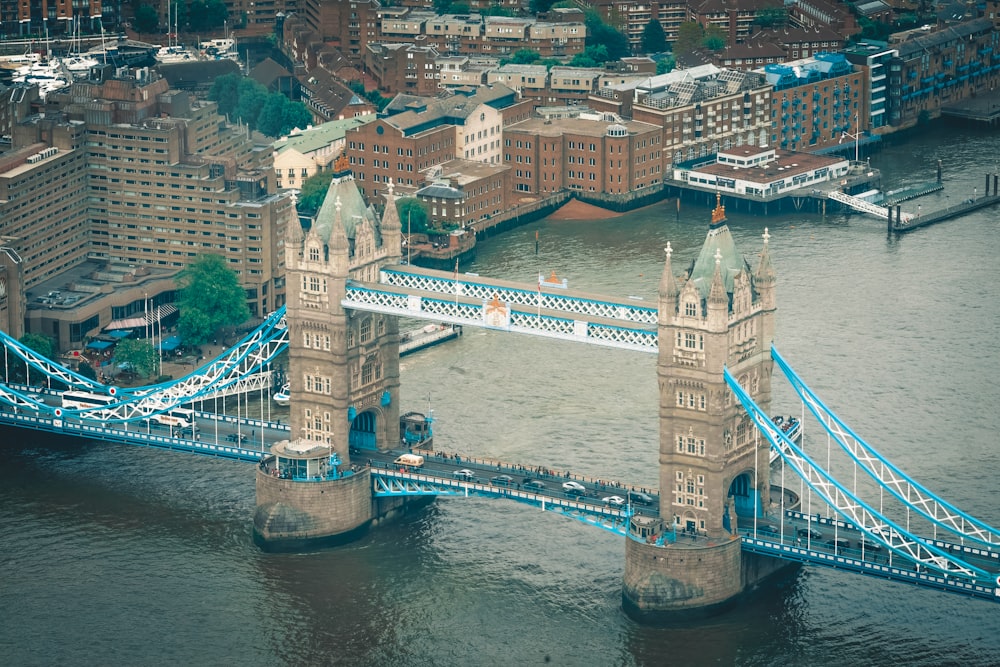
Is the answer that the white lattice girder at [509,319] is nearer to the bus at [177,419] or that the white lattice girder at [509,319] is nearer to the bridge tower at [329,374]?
the bridge tower at [329,374]

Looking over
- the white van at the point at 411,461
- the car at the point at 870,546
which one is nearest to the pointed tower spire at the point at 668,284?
the car at the point at 870,546

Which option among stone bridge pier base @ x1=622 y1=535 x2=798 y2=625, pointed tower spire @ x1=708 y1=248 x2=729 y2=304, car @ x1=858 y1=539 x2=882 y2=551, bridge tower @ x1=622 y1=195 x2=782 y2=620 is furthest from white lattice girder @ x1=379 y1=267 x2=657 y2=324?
car @ x1=858 y1=539 x2=882 y2=551

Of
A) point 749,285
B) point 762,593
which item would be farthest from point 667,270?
point 762,593

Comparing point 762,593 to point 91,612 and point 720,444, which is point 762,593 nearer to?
point 720,444

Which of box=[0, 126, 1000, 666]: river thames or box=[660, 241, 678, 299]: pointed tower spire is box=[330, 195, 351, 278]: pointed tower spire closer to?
box=[0, 126, 1000, 666]: river thames

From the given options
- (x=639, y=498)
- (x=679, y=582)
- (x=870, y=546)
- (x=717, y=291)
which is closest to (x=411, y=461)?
(x=639, y=498)

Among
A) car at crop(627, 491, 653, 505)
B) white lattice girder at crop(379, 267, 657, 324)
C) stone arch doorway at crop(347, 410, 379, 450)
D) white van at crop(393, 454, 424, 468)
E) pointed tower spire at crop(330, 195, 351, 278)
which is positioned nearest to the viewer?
white lattice girder at crop(379, 267, 657, 324)
